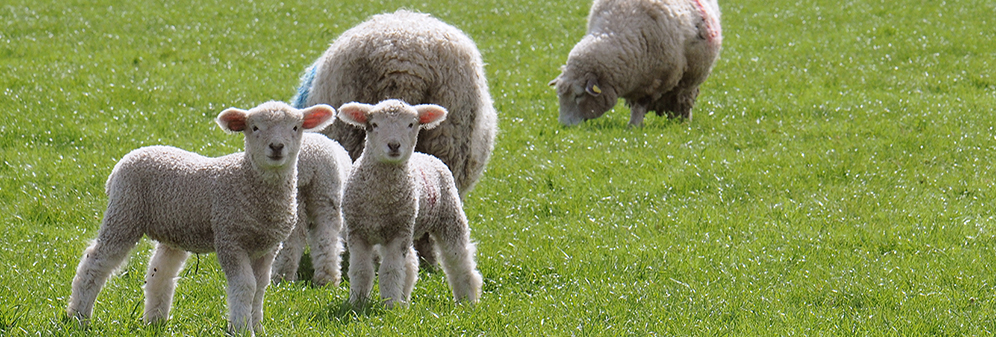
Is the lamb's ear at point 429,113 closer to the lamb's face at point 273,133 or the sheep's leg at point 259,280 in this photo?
the lamb's face at point 273,133

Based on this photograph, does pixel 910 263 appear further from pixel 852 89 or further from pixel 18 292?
pixel 852 89

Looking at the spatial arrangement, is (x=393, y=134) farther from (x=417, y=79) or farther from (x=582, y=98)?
→ (x=582, y=98)

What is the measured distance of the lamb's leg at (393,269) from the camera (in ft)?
15.3

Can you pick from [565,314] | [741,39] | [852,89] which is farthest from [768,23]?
[565,314]

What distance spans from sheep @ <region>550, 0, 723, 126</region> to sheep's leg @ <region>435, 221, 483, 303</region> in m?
6.21

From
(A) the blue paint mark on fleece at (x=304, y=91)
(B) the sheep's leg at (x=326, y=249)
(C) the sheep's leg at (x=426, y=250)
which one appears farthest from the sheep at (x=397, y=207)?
(A) the blue paint mark on fleece at (x=304, y=91)

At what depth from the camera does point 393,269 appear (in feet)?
15.4

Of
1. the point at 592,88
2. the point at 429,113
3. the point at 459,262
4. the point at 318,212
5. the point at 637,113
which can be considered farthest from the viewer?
the point at 637,113

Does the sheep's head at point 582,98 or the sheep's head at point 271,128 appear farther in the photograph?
the sheep's head at point 582,98

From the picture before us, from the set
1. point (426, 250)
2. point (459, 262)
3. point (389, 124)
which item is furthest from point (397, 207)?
point (426, 250)

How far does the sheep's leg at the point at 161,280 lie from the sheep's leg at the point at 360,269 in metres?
0.74

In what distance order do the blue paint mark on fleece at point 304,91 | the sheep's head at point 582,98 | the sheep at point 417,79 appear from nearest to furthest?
the sheep at point 417,79
the blue paint mark on fleece at point 304,91
the sheep's head at point 582,98

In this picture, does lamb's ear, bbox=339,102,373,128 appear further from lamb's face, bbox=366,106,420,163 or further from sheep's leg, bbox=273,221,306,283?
sheep's leg, bbox=273,221,306,283

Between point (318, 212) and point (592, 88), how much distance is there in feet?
19.7
